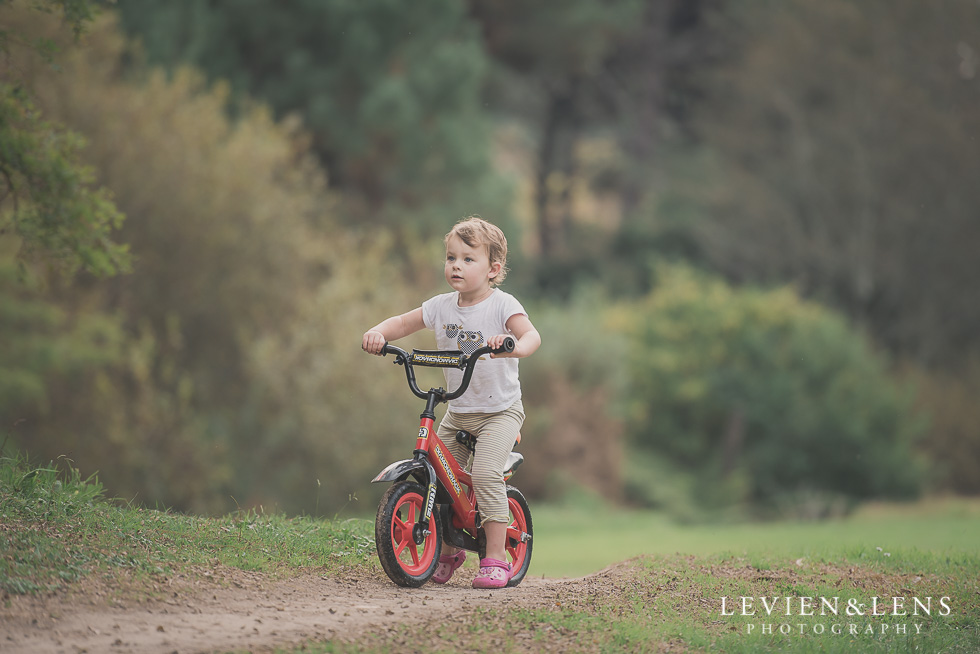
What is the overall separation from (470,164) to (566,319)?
5.29 meters

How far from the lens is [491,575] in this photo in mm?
6539

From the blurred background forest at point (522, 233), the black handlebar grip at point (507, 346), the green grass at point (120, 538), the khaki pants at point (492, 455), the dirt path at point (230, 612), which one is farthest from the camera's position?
the blurred background forest at point (522, 233)

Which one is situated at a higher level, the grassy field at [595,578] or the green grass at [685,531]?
the green grass at [685,531]

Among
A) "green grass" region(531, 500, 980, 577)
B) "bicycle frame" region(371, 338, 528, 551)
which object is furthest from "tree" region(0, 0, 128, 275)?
"green grass" region(531, 500, 980, 577)

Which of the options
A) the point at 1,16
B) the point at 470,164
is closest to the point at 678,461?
the point at 470,164

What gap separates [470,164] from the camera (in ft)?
94.7

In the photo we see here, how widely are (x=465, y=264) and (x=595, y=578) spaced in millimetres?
2397

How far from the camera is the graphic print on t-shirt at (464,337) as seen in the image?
251 inches

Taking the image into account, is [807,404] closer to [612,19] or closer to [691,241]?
[691,241]

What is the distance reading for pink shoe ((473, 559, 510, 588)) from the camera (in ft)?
21.4

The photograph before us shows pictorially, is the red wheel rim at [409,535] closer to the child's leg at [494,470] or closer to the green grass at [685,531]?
the child's leg at [494,470]

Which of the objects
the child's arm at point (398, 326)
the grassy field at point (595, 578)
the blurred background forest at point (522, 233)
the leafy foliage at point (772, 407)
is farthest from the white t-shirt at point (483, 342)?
the leafy foliage at point (772, 407)

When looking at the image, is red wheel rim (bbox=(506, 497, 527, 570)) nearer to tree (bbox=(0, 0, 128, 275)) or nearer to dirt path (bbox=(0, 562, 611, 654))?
dirt path (bbox=(0, 562, 611, 654))

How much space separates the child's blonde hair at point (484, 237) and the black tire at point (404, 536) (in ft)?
4.64
